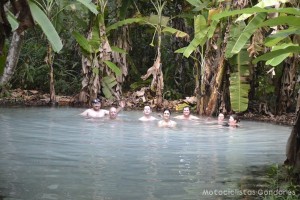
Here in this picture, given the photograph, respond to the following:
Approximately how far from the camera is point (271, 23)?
190 inches

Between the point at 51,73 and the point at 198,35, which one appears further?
the point at 51,73

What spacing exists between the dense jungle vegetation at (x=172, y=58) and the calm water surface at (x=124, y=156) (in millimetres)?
1428

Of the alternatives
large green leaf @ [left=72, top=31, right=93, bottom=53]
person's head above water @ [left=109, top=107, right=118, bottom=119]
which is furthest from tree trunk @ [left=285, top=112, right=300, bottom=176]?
large green leaf @ [left=72, top=31, right=93, bottom=53]

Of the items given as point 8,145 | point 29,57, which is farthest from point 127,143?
point 29,57

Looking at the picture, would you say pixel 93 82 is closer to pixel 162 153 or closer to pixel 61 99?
pixel 61 99

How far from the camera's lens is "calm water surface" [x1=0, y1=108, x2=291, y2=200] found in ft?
17.4

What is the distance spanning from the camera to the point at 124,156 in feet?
24.6

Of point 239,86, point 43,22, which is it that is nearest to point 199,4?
point 239,86

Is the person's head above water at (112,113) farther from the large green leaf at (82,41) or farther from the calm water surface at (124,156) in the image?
the large green leaf at (82,41)

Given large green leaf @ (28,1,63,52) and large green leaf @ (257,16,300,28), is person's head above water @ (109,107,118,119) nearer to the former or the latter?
large green leaf @ (28,1,63,52)

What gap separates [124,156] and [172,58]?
11815 mm

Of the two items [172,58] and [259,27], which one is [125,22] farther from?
[259,27]

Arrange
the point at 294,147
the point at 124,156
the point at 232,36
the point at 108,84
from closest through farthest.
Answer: the point at 294,147 → the point at 124,156 → the point at 232,36 → the point at 108,84

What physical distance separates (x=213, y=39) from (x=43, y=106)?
205 inches
